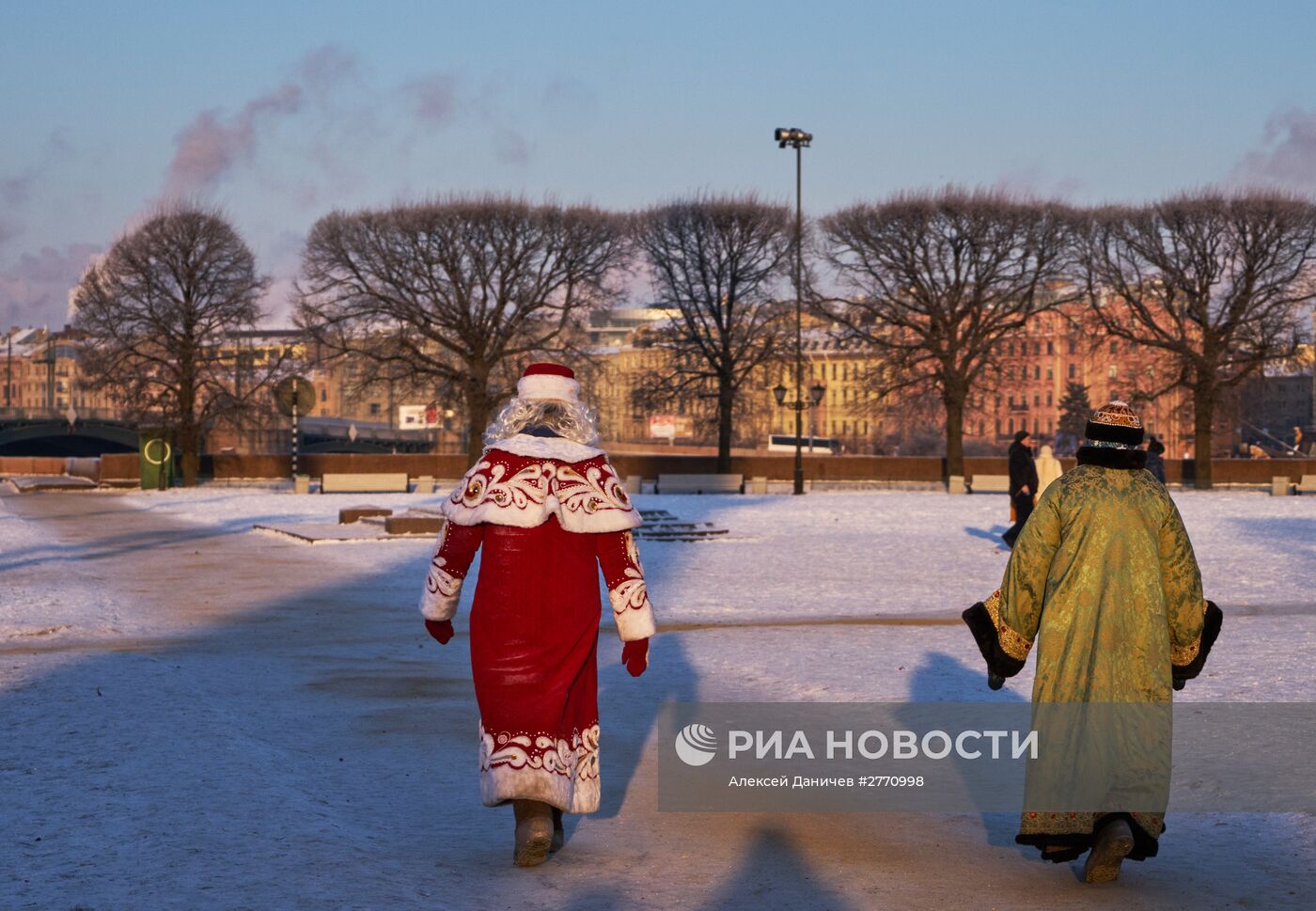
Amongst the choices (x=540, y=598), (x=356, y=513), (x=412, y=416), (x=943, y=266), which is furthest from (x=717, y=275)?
(x=412, y=416)

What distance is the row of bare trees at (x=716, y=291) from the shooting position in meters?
45.1

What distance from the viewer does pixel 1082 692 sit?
508cm

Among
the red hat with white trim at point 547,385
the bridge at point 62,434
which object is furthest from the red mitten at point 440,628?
the bridge at point 62,434

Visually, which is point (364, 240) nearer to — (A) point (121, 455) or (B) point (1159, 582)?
(A) point (121, 455)

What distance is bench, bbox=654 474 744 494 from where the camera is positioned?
1612 inches

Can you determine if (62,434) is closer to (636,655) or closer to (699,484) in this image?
(699,484)

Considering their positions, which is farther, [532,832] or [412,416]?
[412,416]

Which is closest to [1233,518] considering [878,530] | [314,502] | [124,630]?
[878,530]

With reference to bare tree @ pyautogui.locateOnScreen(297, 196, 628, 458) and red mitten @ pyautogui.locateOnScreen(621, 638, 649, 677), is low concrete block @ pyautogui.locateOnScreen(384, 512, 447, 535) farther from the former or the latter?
bare tree @ pyautogui.locateOnScreen(297, 196, 628, 458)

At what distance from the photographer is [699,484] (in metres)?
41.4

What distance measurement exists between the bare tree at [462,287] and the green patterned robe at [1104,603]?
3984cm

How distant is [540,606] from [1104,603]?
1.82 m

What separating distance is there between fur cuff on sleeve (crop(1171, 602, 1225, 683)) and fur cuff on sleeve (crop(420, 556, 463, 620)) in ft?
7.90

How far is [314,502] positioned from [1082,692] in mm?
29807
